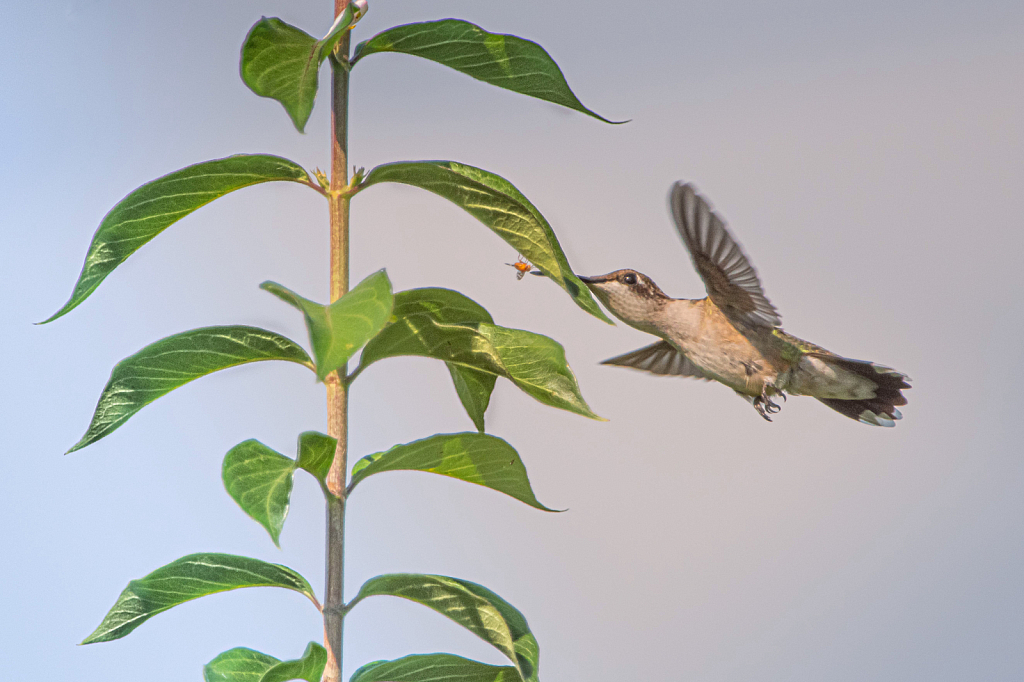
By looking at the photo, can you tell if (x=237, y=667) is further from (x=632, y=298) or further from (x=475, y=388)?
(x=632, y=298)

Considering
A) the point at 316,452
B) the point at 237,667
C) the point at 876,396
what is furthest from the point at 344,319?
the point at 876,396

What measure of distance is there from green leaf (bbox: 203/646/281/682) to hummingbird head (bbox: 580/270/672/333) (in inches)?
15.8

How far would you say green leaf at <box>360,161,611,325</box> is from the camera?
0.47m

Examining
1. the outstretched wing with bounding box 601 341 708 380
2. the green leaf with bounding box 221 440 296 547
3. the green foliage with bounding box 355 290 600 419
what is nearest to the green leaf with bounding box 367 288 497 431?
the green foliage with bounding box 355 290 600 419

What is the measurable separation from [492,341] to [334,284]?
0.39ft

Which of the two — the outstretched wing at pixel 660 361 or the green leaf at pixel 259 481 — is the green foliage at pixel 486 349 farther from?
the outstretched wing at pixel 660 361

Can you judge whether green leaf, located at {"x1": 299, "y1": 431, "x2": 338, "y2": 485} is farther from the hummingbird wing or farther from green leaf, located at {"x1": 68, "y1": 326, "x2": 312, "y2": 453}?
the hummingbird wing

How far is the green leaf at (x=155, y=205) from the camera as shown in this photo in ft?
1.56

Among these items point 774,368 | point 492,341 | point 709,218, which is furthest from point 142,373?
point 774,368

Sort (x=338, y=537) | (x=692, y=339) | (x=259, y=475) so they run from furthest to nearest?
1. (x=692, y=339)
2. (x=338, y=537)
3. (x=259, y=475)

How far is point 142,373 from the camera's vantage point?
49 centimetres

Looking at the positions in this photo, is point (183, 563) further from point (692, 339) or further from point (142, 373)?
point (692, 339)

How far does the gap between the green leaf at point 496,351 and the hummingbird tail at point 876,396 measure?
333 millimetres

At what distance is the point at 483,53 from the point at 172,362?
0.28 meters
